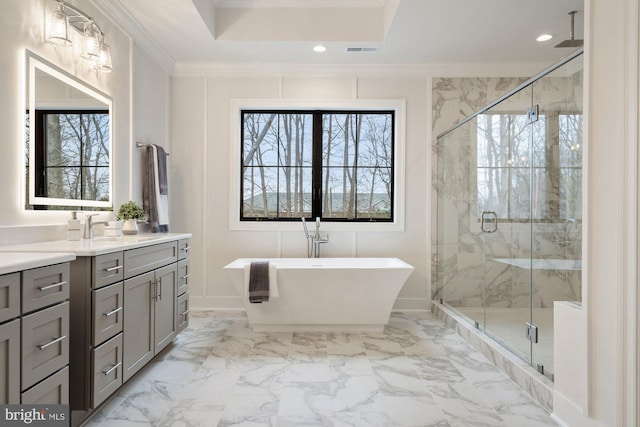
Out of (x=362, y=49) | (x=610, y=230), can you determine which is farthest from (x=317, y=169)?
(x=610, y=230)

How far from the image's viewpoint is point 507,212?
289cm

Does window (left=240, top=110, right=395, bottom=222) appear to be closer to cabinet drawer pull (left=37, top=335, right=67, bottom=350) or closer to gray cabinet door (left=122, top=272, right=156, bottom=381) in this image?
gray cabinet door (left=122, top=272, right=156, bottom=381)

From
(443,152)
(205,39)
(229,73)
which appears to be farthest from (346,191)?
(205,39)

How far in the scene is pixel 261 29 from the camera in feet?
11.9

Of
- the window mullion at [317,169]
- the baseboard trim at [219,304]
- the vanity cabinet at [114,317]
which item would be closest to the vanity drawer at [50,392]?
the vanity cabinet at [114,317]

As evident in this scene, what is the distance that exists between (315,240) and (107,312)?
2430 millimetres

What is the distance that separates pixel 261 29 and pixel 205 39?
1.67 ft

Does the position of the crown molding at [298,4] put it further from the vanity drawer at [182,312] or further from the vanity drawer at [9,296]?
the vanity drawer at [9,296]

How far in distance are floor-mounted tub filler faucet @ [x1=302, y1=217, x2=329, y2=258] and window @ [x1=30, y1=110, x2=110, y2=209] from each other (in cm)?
193

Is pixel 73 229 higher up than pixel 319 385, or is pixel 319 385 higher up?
pixel 73 229

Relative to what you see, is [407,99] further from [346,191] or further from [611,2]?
[611,2]

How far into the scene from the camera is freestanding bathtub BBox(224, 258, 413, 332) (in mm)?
3342

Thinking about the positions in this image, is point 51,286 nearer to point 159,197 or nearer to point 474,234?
point 159,197

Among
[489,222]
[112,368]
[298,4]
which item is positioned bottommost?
[112,368]
